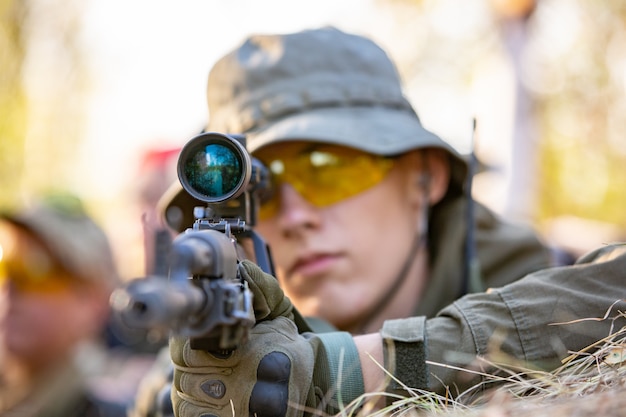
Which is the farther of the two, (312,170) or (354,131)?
(312,170)

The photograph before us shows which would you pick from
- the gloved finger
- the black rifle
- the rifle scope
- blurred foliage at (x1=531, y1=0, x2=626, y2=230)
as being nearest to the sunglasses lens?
the black rifle

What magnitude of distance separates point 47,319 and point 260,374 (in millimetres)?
3467

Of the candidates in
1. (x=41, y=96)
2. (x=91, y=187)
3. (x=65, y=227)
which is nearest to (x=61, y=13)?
(x=41, y=96)

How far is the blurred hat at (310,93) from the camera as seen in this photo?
3.12m

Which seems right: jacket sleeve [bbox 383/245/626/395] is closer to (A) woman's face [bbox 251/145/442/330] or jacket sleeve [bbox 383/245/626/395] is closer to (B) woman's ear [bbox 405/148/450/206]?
(A) woman's face [bbox 251/145/442/330]

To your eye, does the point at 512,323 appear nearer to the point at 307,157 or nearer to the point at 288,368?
the point at 288,368

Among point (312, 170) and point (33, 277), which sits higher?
point (312, 170)

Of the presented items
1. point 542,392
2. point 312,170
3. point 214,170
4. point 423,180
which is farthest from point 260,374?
point 423,180

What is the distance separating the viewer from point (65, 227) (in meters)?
5.05

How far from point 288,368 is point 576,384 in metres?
0.71

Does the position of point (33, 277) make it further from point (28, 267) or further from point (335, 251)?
point (335, 251)

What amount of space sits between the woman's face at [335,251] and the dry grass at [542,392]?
3.67ft

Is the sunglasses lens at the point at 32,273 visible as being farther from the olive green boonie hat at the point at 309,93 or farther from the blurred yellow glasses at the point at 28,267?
the olive green boonie hat at the point at 309,93

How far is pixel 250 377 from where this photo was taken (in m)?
1.79
